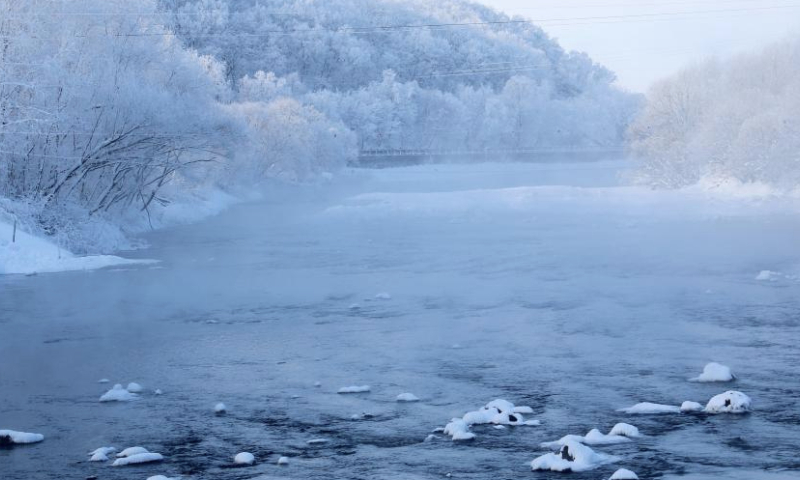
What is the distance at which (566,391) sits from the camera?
1207 centimetres

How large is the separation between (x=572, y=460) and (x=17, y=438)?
555cm

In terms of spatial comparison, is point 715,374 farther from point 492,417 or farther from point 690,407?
point 492,417

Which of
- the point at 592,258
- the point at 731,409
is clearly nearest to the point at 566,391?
the point at 731,409

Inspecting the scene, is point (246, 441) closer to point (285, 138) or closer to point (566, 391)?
point (566, 391)

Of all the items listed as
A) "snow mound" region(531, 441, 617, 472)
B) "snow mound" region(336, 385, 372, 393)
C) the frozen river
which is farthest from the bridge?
"snow mound" region(531, 441, 617, 472)

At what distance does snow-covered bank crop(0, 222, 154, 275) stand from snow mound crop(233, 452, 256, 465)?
17.9m

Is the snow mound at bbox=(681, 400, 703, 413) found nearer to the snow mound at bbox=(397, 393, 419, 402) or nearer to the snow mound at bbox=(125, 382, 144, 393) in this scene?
the snow mound at bbox=(397, 393, 419, 402)

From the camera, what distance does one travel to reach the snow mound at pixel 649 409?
1091 centimetres

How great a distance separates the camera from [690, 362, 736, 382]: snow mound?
12258mm

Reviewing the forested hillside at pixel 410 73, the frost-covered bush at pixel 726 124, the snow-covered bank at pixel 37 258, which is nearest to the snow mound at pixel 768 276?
the snow-covered bank at pixel 37 258

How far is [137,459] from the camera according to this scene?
9586 mm

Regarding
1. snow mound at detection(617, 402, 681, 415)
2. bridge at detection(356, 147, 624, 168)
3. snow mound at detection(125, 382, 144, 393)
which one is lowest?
bridge at detection(356, 147, 624, 168)

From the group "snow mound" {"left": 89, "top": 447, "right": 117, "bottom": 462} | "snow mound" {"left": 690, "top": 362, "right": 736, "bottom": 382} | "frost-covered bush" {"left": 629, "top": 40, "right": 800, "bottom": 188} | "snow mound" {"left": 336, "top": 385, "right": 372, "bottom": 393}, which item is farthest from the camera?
"frost-covered bush" {"left": 629, "top": 40, "right": 800, "bottom": 188}

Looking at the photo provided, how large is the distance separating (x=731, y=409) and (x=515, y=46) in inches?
5929
